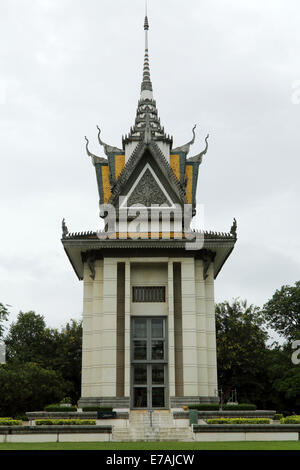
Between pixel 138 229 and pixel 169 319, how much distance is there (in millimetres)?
5961

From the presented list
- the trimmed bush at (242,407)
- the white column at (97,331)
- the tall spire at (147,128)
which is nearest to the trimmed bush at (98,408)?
the white column at (97,331)

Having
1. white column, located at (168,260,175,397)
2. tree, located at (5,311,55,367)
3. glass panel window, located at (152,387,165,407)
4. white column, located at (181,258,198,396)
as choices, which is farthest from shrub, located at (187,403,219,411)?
tree, located at (5,311,55,367)

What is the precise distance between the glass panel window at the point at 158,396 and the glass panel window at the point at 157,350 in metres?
1.67

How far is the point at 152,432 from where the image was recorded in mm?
22578

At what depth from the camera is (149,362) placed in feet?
99.8

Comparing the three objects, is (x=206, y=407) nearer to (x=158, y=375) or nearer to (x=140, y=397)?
(x=158, y=375)

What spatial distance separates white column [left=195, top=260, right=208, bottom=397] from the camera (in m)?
30.4

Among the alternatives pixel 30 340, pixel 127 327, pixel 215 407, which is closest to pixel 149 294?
pixel 127 327

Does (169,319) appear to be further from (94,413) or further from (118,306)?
(94,413)

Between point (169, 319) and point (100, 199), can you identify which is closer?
point (169, 319)

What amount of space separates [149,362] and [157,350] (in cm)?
81

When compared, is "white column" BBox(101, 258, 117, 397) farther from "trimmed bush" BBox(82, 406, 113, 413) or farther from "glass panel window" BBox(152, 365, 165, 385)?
"glass panel window" BBox(152, 365, 165, 385)
